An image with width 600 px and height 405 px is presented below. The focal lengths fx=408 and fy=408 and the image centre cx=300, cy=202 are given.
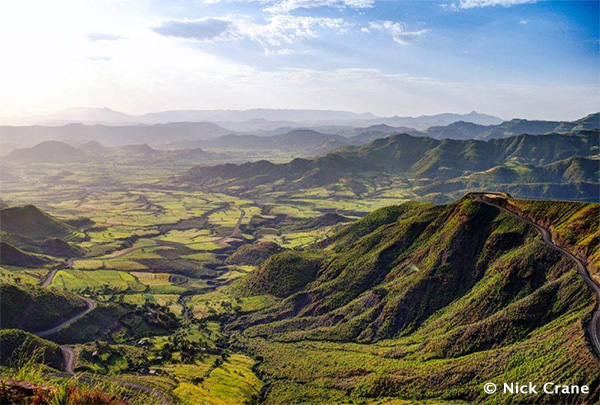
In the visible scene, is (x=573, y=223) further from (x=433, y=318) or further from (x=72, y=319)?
(x=72, y=319)

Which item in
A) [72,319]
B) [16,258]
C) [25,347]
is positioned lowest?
[72,319]

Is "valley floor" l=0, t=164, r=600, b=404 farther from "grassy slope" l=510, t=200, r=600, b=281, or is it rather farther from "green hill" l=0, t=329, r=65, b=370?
"grassy slope" l=510, t=200, r=600, b=281

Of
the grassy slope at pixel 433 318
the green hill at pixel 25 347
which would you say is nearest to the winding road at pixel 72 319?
the green hill at pixel 25 347

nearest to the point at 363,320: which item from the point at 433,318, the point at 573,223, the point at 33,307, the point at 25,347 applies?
the point at 433,318

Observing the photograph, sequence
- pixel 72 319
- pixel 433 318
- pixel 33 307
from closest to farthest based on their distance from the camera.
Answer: pixel 433 318
pixel 33 307
pixel 72 319

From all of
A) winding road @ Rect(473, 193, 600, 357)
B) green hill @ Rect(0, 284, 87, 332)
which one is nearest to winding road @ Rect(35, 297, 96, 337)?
green hill @ Rect(0, 284, 87, 332)

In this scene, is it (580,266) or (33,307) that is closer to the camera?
(580,266)

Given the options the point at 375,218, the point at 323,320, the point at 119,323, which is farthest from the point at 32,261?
the point at 375,218

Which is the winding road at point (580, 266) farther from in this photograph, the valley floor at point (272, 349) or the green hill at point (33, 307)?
the green hill at point (33, 307)
